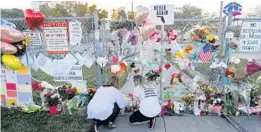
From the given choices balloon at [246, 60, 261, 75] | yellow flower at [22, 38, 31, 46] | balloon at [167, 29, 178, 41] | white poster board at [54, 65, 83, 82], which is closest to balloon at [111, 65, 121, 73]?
white poster board at [54, 65, 83, 82]

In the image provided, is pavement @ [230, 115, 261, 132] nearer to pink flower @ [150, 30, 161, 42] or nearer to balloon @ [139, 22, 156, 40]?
pink flower @ [150, 30, 161, 42]

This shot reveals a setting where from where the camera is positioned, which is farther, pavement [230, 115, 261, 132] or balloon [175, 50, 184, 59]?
balloon [175, 50, 184, 59]

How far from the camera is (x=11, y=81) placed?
474cm

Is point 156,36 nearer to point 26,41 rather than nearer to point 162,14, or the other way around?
point 162,14

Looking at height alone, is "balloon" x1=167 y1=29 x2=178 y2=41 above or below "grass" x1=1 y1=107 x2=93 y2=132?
above

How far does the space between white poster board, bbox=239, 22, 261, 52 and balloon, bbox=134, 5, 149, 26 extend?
173cm

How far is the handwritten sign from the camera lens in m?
4.39

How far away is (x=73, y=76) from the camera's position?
15.3ft

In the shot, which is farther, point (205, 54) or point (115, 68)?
point (205, 54)

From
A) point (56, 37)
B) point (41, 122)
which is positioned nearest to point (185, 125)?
point (41, 122)

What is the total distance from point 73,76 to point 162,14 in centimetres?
199

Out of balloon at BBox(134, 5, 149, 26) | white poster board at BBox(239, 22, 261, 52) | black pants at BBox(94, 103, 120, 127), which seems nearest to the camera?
black pants at BBox(94, 103, 120, 127)

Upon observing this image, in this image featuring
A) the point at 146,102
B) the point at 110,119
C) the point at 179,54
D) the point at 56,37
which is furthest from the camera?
the point at 179,54

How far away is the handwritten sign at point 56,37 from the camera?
14.4ft
